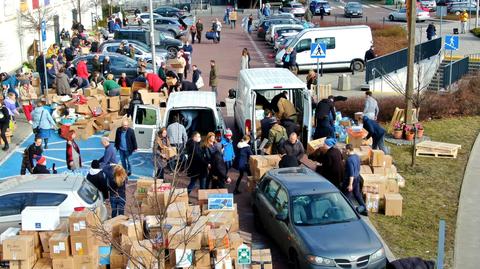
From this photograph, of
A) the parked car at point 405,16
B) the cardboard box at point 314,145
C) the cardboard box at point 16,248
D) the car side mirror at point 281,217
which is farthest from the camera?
the parked car at point 405,16

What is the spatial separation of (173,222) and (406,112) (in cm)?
1156

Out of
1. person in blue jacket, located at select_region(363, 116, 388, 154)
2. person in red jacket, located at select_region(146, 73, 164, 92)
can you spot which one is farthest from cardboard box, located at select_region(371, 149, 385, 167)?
person in red jacket, located at select_region(146, 73, 164, 92)

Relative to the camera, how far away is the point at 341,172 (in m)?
16.5

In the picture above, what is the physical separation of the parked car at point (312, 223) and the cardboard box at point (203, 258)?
1.57 meters

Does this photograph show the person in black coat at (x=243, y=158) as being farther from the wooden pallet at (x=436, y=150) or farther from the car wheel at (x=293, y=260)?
the wooden pallet at (x=436, y=150)

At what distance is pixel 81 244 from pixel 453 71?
68.8 ft

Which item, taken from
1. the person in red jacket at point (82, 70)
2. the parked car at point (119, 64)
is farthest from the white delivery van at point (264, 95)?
the parked car at point (119, 64)

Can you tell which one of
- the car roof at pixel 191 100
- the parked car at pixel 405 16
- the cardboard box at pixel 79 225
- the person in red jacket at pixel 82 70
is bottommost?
the cardboard box at pixel 79 225

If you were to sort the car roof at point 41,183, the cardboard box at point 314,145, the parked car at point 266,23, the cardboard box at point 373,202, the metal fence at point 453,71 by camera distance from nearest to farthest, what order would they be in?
the car roof at point 41,183 → the cardboard box at point 373,202 → the cardboard box at point 314,145 → the metal fence at point 453,71 → the parked car at point 266,23

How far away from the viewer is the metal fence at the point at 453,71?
2901 cm

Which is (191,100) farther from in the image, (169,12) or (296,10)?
(296,10)

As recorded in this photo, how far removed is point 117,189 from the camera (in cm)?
1520

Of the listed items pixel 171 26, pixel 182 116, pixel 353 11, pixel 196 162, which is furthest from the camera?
pixel 353 11

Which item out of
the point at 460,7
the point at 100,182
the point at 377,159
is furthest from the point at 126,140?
the point at 460,7
